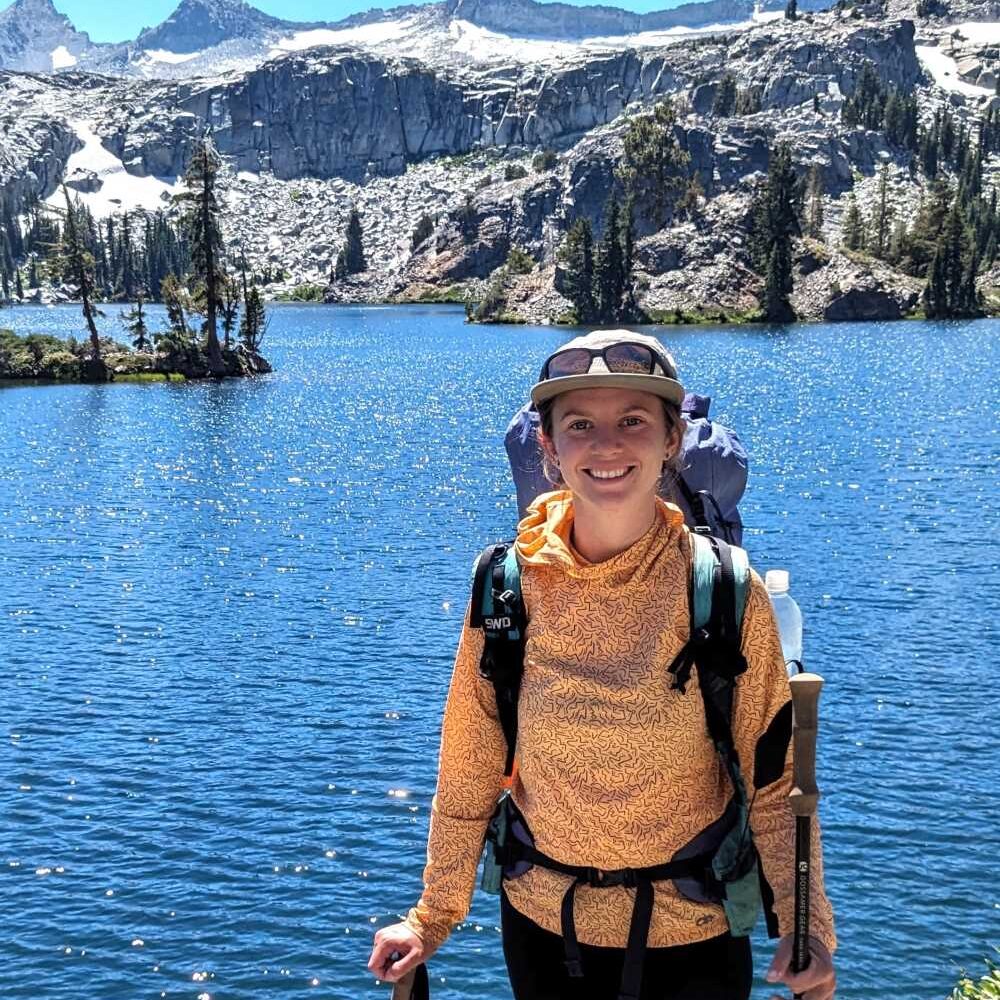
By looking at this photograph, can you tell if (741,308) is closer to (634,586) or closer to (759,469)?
(759,469)

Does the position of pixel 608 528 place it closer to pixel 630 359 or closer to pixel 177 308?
pixel 630 359

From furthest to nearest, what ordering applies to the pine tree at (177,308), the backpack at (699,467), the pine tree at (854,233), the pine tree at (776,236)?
the pine tree at (854,233) → the pine tree at (776,236) → the pine tree at (177,308) → the backpack at (699,467)

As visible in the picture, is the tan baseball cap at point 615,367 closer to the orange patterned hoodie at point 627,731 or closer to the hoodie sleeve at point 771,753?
the orange patterned hoodie at point 627,731

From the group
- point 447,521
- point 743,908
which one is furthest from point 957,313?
point 743,908

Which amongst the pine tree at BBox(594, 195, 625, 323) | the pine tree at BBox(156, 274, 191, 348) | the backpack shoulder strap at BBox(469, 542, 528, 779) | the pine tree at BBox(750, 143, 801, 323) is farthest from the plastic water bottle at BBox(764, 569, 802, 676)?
the pine tree at BBox(594, 195, 625, 323)

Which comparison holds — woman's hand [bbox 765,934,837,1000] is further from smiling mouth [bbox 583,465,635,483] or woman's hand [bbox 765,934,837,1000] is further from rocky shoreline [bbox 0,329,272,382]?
rocky shoreline [bbox 0,329,272,382]

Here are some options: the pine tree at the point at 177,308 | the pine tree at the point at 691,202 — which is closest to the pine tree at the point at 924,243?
the pine tree at the point at 691,202

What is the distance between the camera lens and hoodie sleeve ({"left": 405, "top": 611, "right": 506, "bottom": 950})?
5.02 meters

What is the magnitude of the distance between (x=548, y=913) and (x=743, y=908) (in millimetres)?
803

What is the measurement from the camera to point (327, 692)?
23062 millimetres

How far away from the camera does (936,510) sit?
3838cm

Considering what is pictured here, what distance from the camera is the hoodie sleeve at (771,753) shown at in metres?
4.55

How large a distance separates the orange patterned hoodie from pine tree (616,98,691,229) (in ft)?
616

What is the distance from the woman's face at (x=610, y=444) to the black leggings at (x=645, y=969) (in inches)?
73.1
